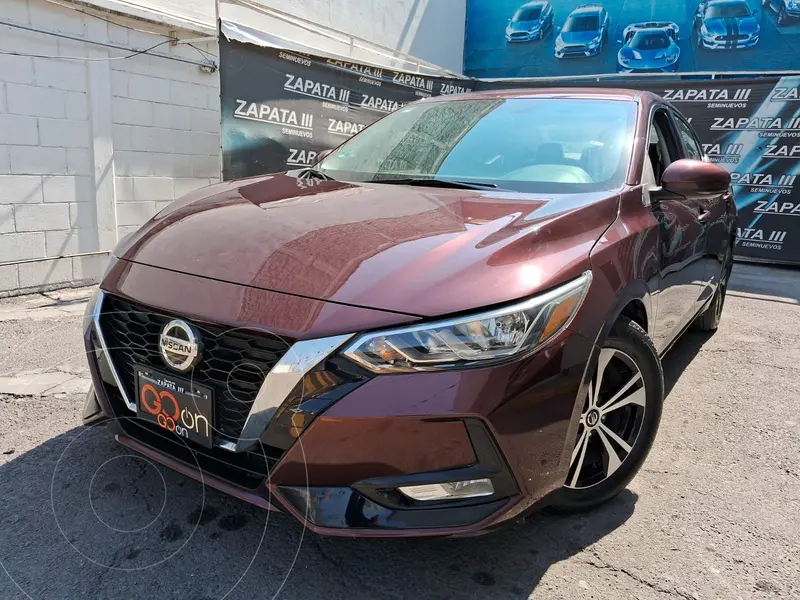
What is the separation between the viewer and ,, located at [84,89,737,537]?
4.93 feet

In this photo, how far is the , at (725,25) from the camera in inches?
419

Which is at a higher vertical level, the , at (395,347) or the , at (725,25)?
the , at (725,25)

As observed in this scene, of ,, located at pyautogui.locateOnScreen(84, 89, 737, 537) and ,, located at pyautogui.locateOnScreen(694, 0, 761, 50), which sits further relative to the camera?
,, located at pyautogui.locateOnScreen(694, 0, 761, 50)

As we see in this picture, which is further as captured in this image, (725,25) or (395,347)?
(725,25)

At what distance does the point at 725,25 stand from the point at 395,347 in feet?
40.0

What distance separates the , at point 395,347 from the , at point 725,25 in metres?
10.7

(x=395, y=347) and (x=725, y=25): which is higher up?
(x=725, y=25)

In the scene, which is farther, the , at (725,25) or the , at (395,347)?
the , at (725,25)

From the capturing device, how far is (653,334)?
2438mm

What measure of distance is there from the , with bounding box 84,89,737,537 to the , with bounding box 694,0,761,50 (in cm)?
1070

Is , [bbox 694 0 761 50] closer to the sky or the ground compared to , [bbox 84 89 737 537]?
closer to the sky

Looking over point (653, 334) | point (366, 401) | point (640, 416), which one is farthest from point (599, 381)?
point (366, 401)

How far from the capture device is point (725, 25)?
10.8 m

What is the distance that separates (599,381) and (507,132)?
53.2 inches
